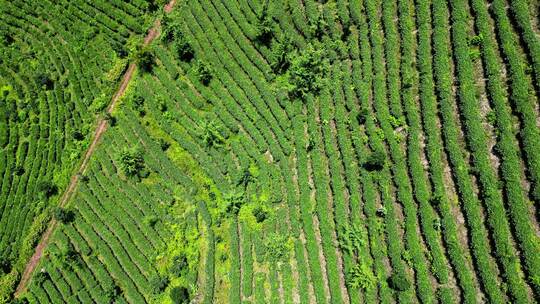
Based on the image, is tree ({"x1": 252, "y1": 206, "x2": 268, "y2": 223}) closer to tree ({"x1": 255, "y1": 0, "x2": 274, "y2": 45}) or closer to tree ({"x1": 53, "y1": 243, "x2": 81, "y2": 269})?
tree ({"x1": 255, "y1": 0, "x2": 274, "y2": 45})

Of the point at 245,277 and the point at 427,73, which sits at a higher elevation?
the point at 427,73

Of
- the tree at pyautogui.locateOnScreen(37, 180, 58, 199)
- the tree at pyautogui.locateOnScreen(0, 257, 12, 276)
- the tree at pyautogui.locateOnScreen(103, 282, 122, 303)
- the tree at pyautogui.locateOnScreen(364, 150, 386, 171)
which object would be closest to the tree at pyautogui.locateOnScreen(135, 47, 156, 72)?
the tree at pyautogui.locateOnScreen(37, 180, 58, 199)

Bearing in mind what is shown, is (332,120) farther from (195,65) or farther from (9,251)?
(9,251)

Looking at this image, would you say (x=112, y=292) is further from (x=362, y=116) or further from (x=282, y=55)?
(x=362, y=116)

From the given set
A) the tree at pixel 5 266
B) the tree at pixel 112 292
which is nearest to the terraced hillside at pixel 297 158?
the tree at pixel 112 292

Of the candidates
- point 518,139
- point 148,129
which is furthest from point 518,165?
point 148,129

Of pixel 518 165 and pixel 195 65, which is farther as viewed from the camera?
pixel 195 65

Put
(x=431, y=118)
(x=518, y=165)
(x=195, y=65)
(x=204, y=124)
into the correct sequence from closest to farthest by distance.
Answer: (x=518, y=165)
(x=431, y=118)
(x=204, y=124)
(x=195, y=65)
